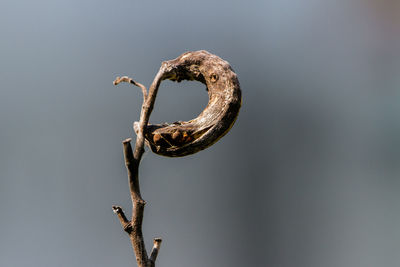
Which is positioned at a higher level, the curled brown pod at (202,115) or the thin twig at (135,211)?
the curled brown pod at (202,115)

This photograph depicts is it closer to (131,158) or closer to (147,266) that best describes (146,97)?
(131,158)

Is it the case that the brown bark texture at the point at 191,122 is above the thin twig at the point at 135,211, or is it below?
above

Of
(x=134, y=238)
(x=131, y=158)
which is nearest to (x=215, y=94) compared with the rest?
(x=131, y=158)

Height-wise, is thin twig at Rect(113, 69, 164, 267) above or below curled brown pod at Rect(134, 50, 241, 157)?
below

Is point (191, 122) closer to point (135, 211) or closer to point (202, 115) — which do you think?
point (202, 115)

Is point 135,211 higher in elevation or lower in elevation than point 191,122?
lower

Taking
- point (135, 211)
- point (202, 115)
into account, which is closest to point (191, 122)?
point (202, 115)
